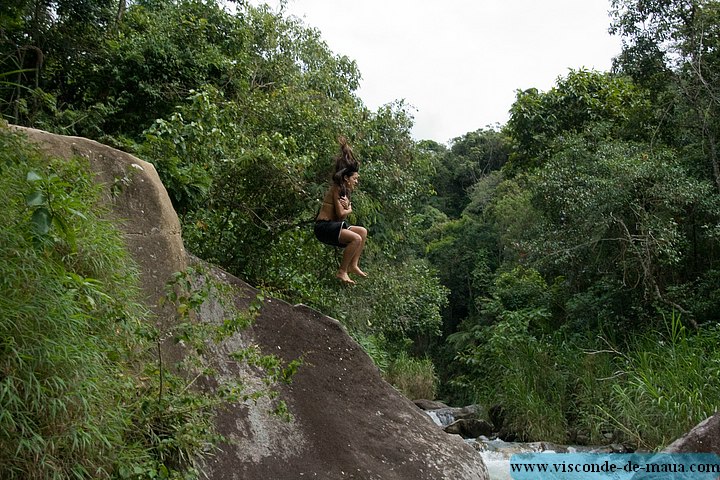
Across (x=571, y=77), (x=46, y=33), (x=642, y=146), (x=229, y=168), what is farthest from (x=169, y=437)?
(x=571, y=77)

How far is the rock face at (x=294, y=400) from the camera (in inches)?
214

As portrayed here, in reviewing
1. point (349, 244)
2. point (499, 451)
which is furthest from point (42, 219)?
point (499, 451)

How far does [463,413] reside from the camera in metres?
17.6

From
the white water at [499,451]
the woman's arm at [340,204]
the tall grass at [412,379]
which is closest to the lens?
the woman's arm at [340,204]

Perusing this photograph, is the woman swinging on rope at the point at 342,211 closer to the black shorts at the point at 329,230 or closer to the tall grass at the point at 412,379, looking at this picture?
the black shorts at the point at 329,230

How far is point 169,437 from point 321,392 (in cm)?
197

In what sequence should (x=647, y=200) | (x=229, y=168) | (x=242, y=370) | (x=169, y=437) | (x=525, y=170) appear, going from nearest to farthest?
(x=169, y=437), (x=242, y=370), (x=229, y=168), (x=647, y=200), (x=525, y=170)

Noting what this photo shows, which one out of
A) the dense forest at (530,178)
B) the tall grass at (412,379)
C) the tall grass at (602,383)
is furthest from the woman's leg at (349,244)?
the tall grass at (412,379)

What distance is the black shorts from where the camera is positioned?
7266 mm

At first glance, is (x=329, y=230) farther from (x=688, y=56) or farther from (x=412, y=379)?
(x=412, y=379)

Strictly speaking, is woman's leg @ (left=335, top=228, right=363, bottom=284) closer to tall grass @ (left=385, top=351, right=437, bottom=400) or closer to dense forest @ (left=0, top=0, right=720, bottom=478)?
dense forest @ (left=0, top=0, right=720, bottom=478)

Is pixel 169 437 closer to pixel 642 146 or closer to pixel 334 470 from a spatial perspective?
pixel 334 470

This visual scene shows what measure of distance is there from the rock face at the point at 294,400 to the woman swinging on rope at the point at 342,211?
3.16 feet

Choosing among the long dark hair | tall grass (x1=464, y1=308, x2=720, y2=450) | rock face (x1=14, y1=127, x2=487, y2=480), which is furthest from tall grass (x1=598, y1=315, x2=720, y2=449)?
the long dark hair
